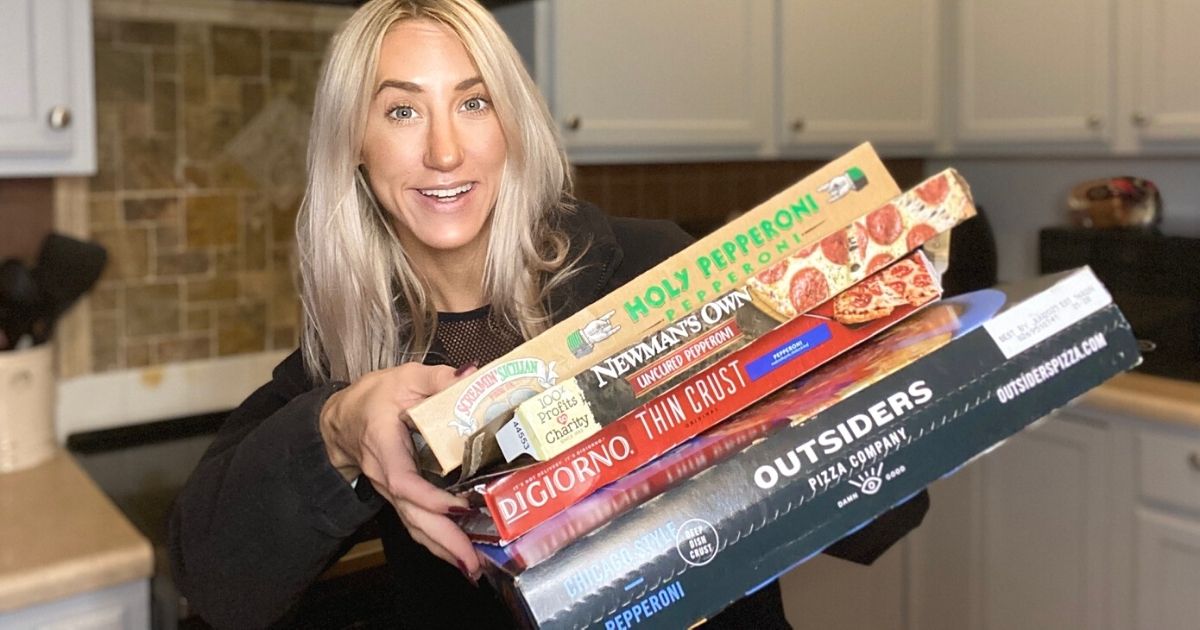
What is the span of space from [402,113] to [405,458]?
0.34 meters

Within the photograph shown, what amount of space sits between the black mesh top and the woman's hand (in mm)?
288

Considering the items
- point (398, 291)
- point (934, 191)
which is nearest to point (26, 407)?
point (398, 291)

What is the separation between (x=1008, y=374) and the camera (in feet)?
1.82

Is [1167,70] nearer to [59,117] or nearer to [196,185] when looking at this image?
[196,185]

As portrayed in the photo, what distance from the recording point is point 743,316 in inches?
21.1

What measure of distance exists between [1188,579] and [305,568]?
5.61ft

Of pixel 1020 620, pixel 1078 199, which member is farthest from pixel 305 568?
pixel 1078 199

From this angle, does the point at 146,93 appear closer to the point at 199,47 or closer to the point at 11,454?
the point at 199,47

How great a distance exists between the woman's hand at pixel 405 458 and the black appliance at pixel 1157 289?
1843mm

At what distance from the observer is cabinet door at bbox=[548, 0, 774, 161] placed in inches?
72.3

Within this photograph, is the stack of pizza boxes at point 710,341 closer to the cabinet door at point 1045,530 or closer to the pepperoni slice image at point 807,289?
the pepperoni slice image at point 807,289

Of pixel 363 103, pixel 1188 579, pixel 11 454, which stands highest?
pixel 363 103

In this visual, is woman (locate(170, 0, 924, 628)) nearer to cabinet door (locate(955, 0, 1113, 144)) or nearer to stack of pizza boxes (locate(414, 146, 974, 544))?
stack of pizza boxes (locate(414, 146, 974, 544))

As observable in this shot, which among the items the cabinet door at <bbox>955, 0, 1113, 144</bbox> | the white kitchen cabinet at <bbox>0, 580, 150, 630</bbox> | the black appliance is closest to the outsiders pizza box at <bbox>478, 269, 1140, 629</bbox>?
the white kitchen cabinet at <bbox>0, 580, 150, 630</bbox>
